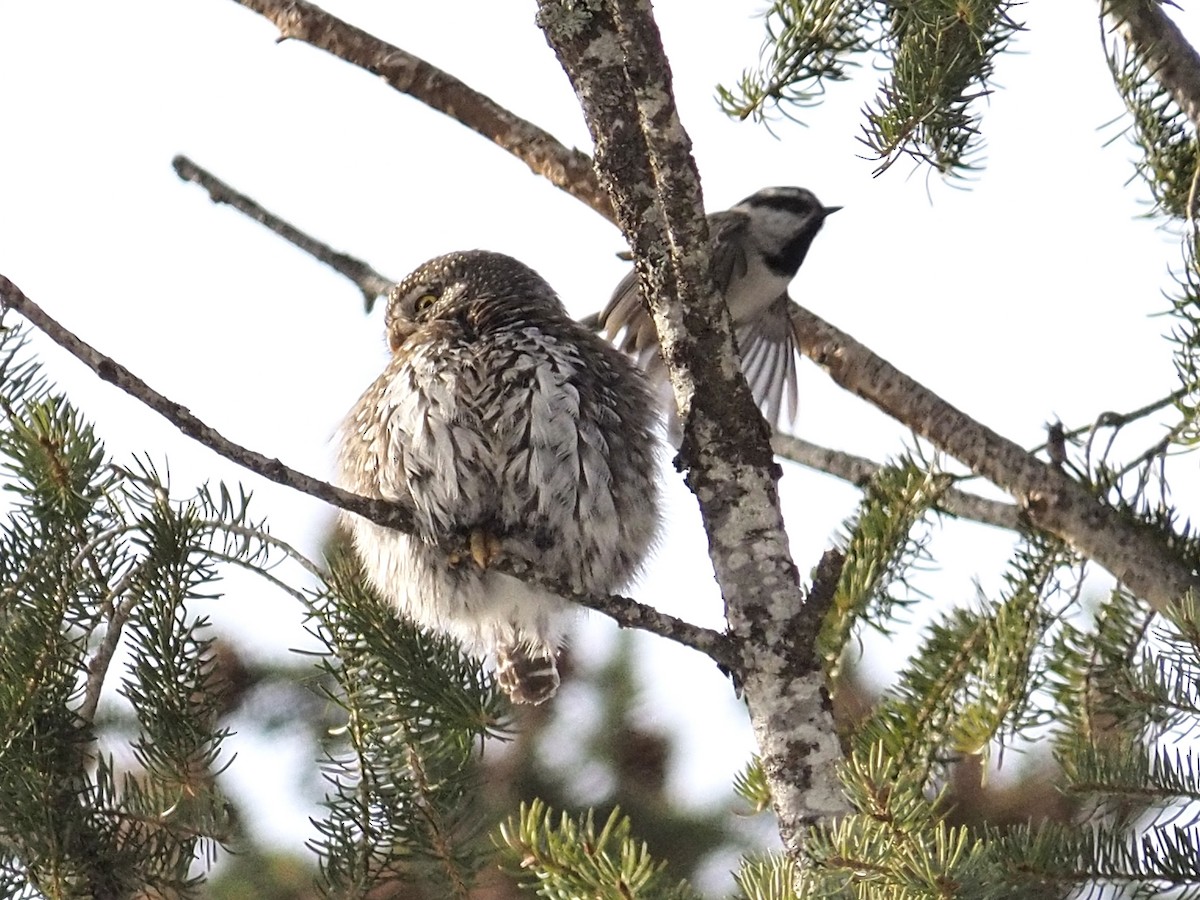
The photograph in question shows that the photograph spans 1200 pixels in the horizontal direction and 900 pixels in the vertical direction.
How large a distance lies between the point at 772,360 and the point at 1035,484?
1.97m

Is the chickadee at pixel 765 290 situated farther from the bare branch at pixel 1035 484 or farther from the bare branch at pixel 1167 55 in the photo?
the bare branch at pixel 1167 55

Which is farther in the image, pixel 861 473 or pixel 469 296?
pixel 469 296

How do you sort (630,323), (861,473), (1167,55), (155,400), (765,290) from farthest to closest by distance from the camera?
1. (765,290)
2. (630,323)
3. (861,473)
4. (1167,55)
5. (155,400)

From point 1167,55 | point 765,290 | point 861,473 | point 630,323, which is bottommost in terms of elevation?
point 861,473

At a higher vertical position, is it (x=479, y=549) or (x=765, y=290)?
(x=765, y=290)

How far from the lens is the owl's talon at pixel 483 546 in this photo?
254 cm

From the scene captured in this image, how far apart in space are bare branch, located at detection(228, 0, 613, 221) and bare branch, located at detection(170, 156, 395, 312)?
58 cm

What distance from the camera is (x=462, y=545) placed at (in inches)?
103

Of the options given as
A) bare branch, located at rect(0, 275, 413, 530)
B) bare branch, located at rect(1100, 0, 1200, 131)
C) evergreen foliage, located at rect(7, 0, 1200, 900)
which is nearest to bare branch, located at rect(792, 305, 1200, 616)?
evergreen foliage, located at rect(7, 0, 1200, 900)

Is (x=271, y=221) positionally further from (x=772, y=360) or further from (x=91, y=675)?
(x=91, y=675)

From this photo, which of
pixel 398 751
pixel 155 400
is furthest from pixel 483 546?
pixel 155 400

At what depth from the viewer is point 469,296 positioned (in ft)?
10.3

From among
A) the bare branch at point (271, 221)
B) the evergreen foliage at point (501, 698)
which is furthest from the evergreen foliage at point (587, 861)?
the bare branch at point (271, 221)

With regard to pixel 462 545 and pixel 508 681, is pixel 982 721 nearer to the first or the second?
pixel 462 545
